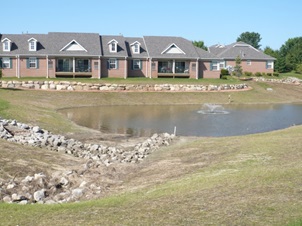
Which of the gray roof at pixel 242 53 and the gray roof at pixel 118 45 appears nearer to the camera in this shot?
the gray roof at pixel 118 45

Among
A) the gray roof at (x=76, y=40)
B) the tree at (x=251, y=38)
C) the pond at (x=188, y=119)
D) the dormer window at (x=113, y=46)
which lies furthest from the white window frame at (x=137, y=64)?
the tree at (x=251, y=38)

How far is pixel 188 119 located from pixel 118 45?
28235mm

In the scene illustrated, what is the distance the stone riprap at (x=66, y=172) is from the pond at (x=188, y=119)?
6158mm

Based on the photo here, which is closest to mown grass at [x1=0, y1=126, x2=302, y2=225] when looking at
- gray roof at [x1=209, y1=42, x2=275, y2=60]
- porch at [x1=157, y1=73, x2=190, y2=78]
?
porch at [x1=157, y1=73, x2=190, y2=78]

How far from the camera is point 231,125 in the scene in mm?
32500

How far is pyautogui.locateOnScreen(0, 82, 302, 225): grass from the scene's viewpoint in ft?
31.0

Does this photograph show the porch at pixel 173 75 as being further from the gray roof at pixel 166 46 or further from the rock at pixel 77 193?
the rock at pixel 77 193

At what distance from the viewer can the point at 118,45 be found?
60688mm

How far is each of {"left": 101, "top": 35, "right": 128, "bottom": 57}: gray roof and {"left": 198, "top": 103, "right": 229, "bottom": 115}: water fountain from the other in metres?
17.1

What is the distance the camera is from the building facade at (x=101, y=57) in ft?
187

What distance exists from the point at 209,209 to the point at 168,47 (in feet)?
175

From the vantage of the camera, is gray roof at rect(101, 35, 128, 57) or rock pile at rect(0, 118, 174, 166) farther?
gray roof at rect(101, 35, 128, 57)

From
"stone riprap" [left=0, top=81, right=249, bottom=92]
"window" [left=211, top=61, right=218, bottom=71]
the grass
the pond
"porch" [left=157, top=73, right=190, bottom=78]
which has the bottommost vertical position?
the pond

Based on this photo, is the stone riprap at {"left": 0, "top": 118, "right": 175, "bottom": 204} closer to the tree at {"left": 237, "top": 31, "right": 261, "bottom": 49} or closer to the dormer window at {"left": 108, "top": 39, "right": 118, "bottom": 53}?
the dormer window at {"left": 108, "top": 39, "right": 118, "bottom": 53}
